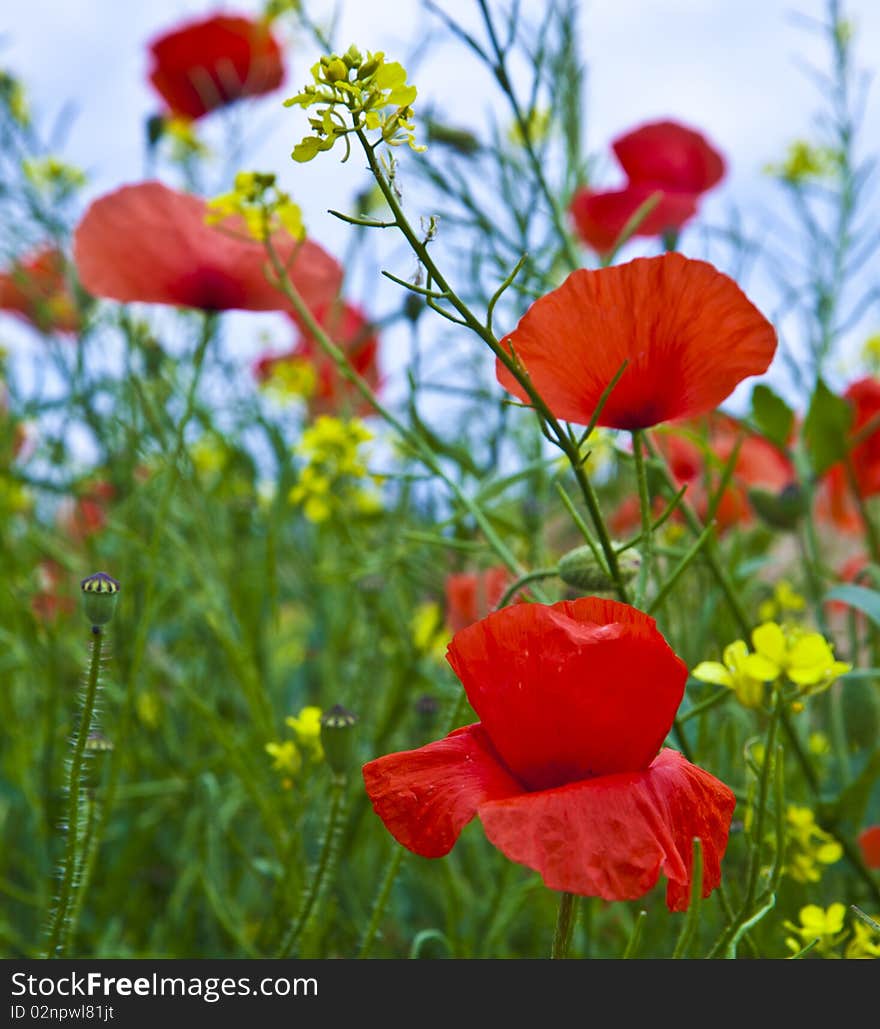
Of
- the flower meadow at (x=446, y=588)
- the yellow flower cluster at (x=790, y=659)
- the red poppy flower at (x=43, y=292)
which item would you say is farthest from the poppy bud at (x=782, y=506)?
the red poppy flower at (x=43, y=292)

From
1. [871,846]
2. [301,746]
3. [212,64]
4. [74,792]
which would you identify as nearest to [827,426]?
[871,846]

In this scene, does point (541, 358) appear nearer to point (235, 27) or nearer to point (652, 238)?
point (652, 238)

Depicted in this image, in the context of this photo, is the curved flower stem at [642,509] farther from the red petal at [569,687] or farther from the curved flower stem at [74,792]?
the curved flower stem at [74,792]

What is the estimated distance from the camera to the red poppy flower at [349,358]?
82 centimetres

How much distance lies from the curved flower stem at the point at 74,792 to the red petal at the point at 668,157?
50 centimetres

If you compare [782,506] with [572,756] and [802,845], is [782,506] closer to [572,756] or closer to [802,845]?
[802,845]

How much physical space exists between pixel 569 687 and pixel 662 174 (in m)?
0.52

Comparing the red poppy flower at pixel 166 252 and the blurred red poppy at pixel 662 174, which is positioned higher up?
the blurred red poppy at pixel 662 174

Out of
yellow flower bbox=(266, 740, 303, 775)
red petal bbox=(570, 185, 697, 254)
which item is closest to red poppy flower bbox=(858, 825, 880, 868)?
yellow flower bbox=(266, 740, 303, 775)

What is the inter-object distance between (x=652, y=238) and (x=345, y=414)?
8.8 inches

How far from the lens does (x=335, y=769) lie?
1.29ft

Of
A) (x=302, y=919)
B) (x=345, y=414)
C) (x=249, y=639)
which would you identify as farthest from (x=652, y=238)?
(x=302, y=919)

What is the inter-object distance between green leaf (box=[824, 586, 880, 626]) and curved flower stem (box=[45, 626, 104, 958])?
299 millimetres
